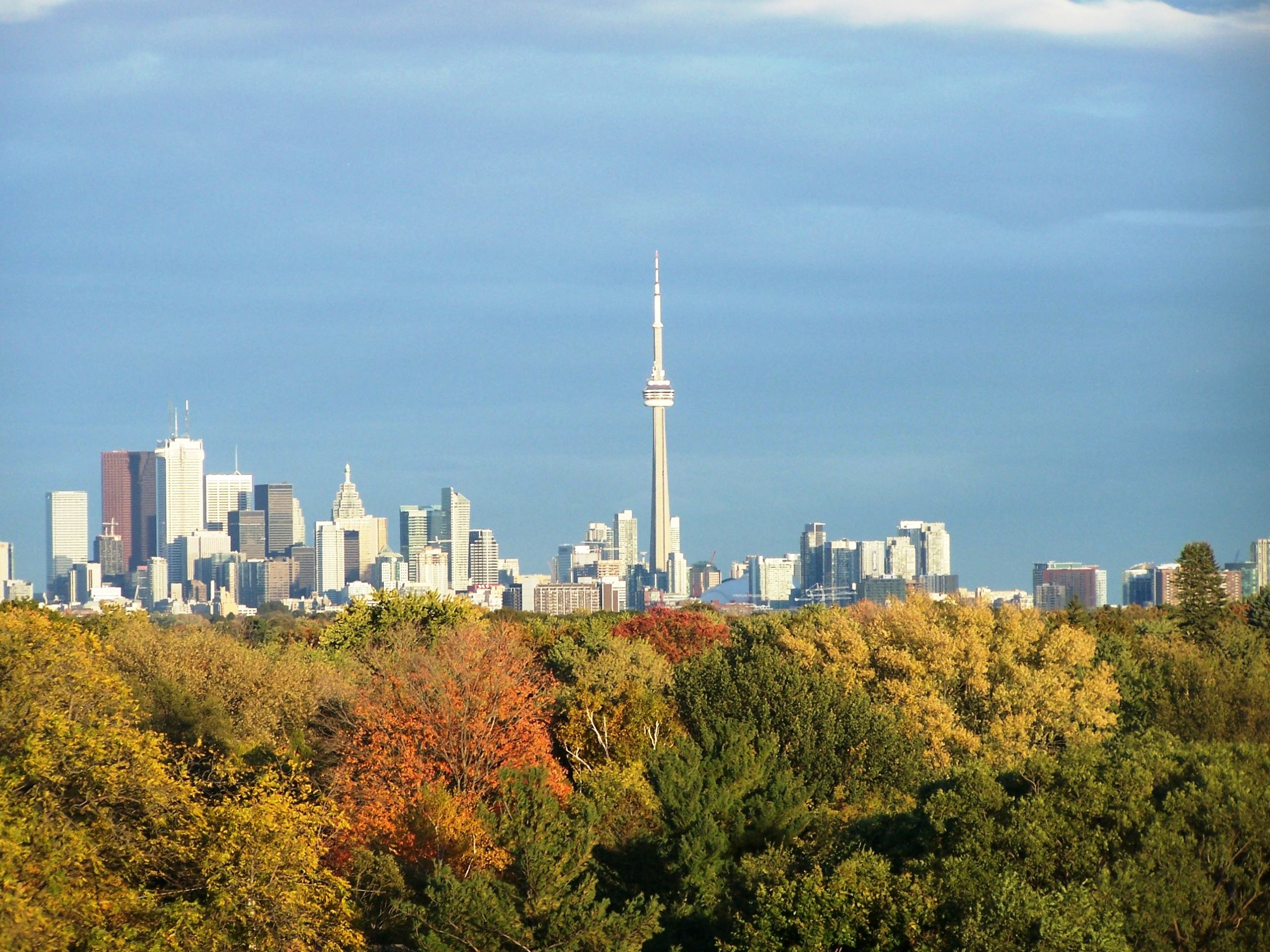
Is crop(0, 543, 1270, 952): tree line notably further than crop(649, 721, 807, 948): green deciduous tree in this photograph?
No

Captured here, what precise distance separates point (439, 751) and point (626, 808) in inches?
381

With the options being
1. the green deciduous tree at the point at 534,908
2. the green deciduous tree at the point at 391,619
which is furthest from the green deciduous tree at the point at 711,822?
the green deciduous tree at the point at 391,619

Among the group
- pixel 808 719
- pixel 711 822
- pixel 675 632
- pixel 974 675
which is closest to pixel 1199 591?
pixel 675 632

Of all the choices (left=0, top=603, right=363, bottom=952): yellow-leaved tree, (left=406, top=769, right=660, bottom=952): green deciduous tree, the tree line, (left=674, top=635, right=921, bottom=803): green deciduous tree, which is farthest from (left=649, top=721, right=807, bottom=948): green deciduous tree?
(left=0, top=603, right=363, bottom=952): yellow-leaved tree

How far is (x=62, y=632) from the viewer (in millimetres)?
35688

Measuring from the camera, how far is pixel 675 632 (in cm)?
8950

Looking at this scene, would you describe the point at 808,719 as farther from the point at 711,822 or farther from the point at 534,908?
the point at 534,908

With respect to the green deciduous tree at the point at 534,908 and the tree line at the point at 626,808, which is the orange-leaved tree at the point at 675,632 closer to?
the tree line at the point at 626,808

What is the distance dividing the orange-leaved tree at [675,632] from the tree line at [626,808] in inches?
1004

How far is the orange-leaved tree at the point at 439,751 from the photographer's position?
A: 37.9 meters

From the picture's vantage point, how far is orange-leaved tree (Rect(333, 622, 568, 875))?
37.9 meters

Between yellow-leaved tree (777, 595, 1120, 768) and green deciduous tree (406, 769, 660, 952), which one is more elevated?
yellow-leaved tree (777, 595, 1120, 768)

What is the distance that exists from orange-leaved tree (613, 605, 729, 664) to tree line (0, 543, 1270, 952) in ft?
83.7

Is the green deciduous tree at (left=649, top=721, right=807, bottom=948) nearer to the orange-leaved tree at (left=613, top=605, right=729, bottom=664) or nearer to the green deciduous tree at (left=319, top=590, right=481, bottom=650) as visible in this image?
the green deciduous tree at (left=319, top=590, right=481, bottom=650)
